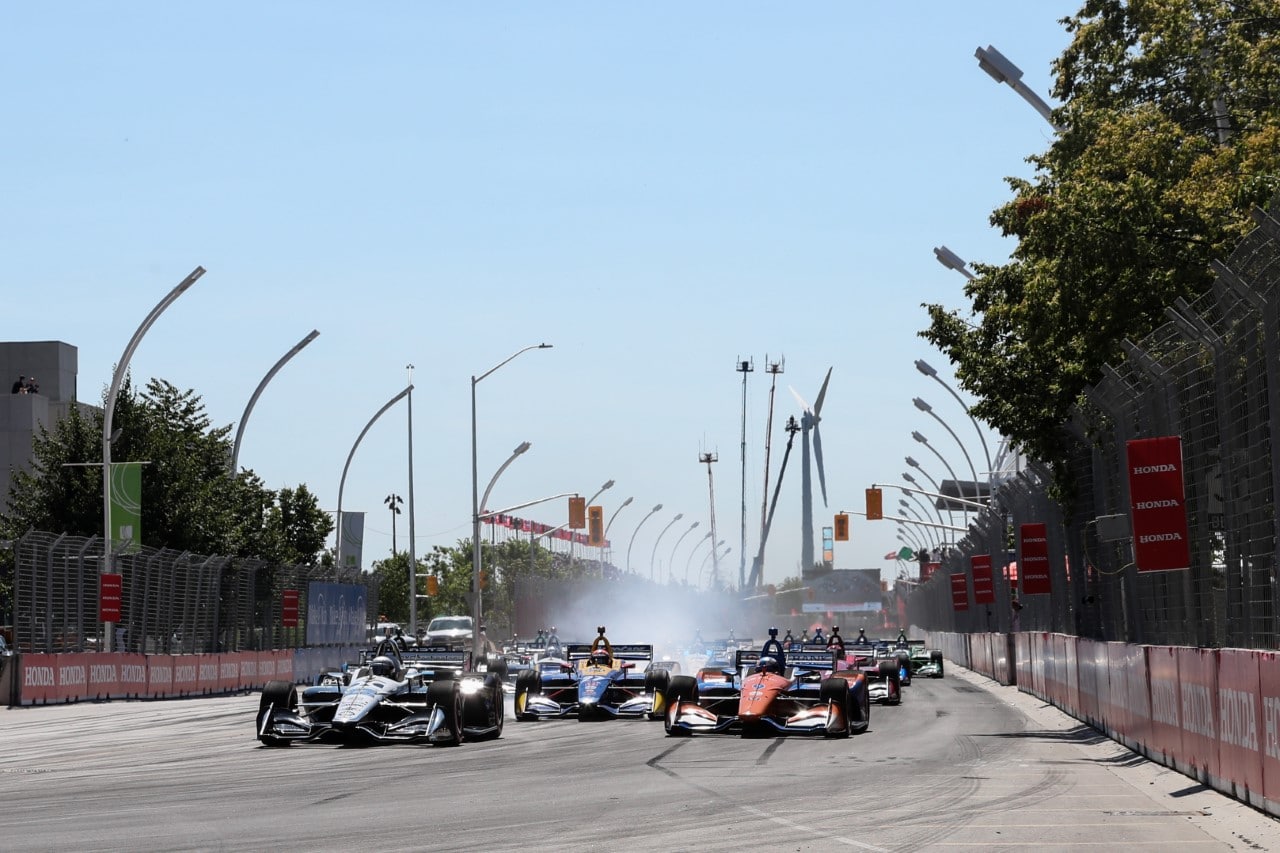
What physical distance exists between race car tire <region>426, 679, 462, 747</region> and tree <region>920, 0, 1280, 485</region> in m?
8.70

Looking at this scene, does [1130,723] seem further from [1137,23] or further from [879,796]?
[1137,23]

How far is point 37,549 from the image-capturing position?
32688 mm

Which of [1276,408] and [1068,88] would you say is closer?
[1276,408]

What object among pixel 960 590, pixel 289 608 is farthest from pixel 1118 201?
pixel 960 590

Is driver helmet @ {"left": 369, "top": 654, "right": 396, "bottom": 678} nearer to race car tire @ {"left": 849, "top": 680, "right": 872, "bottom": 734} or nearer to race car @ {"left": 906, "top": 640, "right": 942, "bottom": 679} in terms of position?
race car tire @ {"left": 849, "top": 680, "right": 872, "bottom": 734}

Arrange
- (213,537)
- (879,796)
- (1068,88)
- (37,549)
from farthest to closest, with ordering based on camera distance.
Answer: (213,537), (37,549), (1068,88), (879,796)

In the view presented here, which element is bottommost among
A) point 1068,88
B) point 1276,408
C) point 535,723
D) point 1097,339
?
point 535,723

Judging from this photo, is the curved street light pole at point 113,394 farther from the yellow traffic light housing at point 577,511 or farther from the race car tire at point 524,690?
the yellow traffic light housing at point 577,511

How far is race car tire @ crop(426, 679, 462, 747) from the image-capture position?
67.8 ft

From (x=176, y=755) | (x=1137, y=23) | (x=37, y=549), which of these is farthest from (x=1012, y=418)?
(x=37, y=549)

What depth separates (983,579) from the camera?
44.8 meters

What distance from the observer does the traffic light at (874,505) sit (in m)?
58.1

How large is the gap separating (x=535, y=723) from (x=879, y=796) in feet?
41.4

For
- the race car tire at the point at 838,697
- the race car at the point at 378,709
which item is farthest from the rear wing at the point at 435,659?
the race car tire at the point at 838,697
